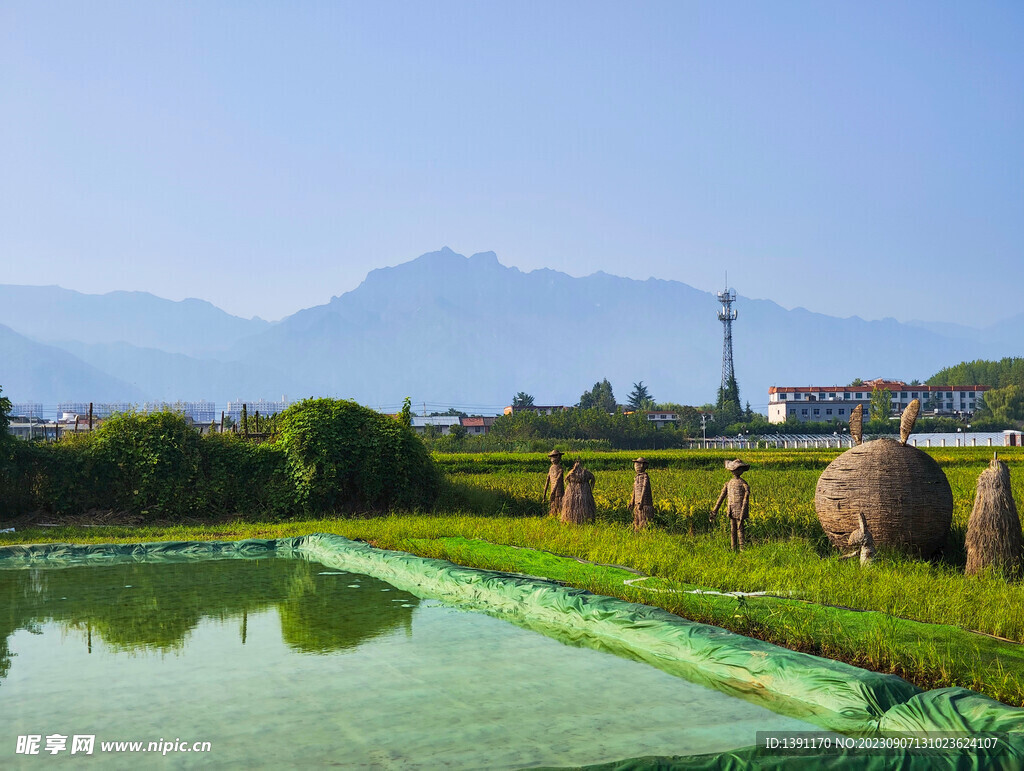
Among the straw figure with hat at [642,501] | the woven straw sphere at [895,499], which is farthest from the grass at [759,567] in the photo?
the woven straw sphere at [895,499]

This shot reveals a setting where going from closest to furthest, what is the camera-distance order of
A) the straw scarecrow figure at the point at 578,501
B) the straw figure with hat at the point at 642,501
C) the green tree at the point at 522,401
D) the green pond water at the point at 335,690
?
1. the green pond water at the point at 335,690
2. the straw figure with hat at the point at 642,501
3. the straw scarecrow figure at the point at 578,501
4. the green tree at the point at 522,401

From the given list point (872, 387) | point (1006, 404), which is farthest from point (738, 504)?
point (872, 387)

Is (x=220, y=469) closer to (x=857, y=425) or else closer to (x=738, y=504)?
(x=738, y=504)

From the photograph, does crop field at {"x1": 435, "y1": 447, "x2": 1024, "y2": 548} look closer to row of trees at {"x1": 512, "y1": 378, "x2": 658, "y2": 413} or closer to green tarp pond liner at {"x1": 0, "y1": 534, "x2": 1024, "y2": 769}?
green tarp pond liner at {"x1": 0, "y1": 534, "x2": 1024, "y2": 769}

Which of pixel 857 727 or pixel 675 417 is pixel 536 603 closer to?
pixel 857 727

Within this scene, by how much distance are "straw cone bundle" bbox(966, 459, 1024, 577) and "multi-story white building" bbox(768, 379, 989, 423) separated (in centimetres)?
14648

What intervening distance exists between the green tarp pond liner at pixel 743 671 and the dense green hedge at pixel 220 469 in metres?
7.94

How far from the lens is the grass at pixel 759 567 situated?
7047mm

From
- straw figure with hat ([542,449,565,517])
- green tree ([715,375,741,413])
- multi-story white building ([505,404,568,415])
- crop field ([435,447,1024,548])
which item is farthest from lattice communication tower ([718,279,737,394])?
straw figure with hat ([542,449,565,517])

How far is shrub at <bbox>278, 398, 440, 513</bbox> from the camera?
2003cm

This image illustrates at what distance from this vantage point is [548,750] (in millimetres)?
5398

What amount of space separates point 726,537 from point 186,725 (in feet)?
33.5

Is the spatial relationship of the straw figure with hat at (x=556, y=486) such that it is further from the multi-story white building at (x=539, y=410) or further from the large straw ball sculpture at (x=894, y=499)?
the multi-story white building at (x=539, y=410)

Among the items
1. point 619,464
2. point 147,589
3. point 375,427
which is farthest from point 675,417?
point 147,589
